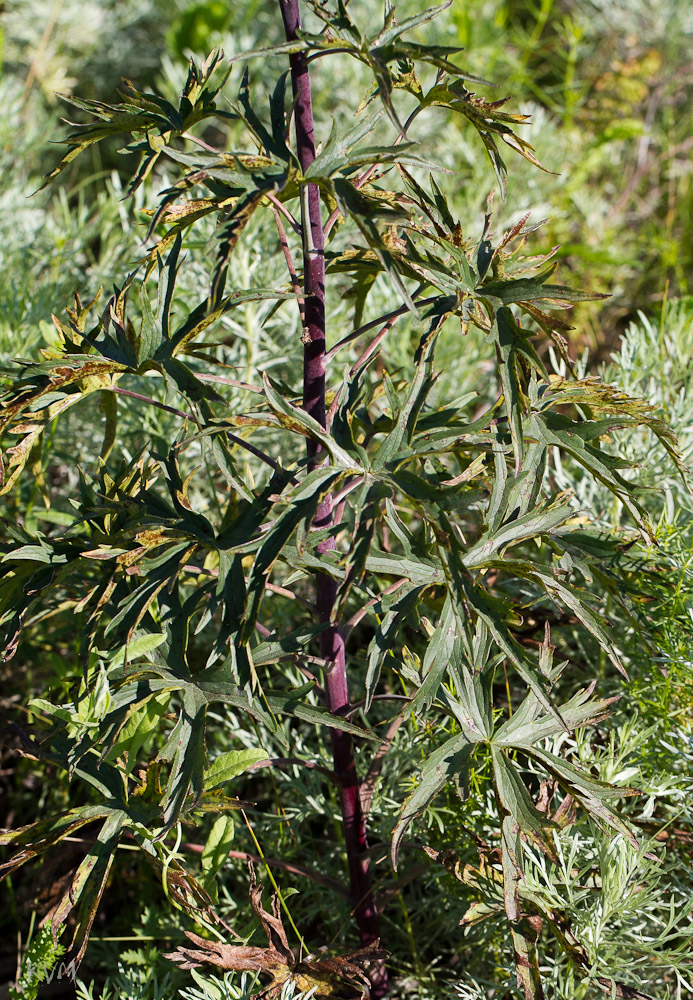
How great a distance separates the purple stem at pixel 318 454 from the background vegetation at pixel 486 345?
0.24 ft

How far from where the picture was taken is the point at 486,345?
1191 mm

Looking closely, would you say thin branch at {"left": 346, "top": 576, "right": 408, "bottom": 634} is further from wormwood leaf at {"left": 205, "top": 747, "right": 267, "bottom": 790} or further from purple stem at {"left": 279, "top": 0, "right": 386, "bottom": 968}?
wormwood leaf at {"left": 205, "top": 747, "right": 267, "bottom": 790}

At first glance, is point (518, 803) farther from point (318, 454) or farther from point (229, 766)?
point (318, 454)

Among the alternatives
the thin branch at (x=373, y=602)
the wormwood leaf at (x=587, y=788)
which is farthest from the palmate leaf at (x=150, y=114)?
the wormwood leaf at (x=587, y=788)

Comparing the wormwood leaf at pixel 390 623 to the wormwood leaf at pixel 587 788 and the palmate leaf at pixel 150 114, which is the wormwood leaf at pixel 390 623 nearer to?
the wormwood leaf at pixel 587 788

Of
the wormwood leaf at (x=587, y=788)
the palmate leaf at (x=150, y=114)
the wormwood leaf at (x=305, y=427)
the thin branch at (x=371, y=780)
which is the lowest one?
the thin branch at (x=371, y=780)

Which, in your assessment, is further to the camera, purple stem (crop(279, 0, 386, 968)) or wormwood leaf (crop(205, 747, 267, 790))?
wormwood leaf (crop(205, 747, 267, 790))

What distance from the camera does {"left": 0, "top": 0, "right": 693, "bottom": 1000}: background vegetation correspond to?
1282 millimetres

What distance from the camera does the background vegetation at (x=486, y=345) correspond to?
1.28 metres

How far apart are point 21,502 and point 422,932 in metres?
1.19

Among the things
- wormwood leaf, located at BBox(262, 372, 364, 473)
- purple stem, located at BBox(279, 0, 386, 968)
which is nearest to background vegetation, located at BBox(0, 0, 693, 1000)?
purple stem, located at BBox(279, 0, 386, 968)

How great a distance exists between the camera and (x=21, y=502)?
1.87 meters

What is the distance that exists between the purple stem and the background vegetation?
0.24 feet

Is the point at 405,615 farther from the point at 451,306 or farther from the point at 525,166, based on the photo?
the point at 525,166
